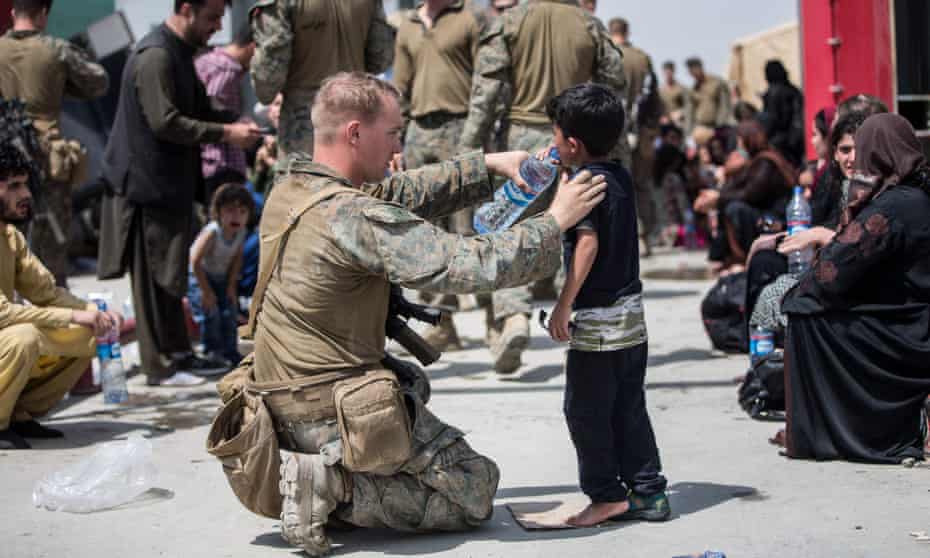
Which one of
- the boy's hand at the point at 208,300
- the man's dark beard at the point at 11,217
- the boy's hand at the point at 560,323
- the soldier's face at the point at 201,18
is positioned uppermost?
the soldier's face at the point at 201,18

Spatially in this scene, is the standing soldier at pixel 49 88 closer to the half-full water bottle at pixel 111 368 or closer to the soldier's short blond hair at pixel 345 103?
the half-full water bottle at pixel 111 368

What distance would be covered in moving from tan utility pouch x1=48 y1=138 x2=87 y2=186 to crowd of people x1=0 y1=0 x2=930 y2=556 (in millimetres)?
23

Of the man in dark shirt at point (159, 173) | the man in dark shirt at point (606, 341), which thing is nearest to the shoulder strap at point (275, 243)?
the man in dark shirt at point (606, 341)

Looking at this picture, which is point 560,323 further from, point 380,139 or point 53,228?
point 53,228

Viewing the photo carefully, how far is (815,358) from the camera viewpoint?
204 inches

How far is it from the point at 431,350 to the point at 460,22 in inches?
170

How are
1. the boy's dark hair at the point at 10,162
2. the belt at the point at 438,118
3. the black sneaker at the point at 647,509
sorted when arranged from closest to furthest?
the black sneaker at the point at 647,509 → the boy's dark hair at the point at 10,162 → the belt at the point at 438,118

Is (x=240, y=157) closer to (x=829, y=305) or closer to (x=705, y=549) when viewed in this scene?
(x=829, y=305)

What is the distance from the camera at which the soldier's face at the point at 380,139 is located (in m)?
4.31

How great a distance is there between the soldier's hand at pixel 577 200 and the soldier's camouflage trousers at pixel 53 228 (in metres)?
4.91

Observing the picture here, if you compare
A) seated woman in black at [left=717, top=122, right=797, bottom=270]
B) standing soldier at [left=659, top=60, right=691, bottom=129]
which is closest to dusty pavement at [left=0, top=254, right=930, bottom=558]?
seated woman in black at [left=717, top=122, right=797, bottom=270]

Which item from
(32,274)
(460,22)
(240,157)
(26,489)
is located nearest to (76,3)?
(240,157)

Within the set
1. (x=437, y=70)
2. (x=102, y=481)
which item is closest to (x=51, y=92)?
(x=437, y=70)

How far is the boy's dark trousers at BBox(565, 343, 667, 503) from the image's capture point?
4.34 meters
